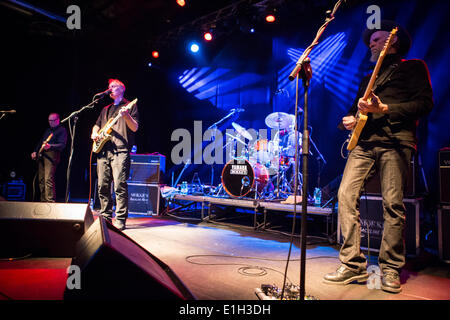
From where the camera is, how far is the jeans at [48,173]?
6242 millimetres

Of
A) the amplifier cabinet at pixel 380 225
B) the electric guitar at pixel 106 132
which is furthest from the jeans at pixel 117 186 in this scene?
the amplifier cabinet at pixel 380 225

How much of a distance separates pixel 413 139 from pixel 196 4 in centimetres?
708

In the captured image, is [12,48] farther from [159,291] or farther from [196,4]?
[159,291]

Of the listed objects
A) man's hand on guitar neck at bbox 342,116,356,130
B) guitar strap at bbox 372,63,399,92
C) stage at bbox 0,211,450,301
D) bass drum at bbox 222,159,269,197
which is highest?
guitar strap at bbox 372,63,399,92

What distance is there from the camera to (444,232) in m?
3.54

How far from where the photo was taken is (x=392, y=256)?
2.48 meters

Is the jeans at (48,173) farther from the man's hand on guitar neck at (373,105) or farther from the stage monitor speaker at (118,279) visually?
the man's hand on guitar neck at (373,105)

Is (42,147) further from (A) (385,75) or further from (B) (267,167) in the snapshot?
(A) (385,75)

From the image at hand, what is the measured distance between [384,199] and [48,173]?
6429 millimetres

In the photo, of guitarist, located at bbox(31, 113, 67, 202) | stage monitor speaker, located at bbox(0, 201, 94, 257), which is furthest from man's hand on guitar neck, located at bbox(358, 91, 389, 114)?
guitarist, located at bbox(31, 113, 67, 202)

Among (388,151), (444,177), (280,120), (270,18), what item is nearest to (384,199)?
(388,151)

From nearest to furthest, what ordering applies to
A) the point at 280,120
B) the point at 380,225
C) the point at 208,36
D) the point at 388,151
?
the point at 388,151
the point at 380,225
the point at 280,120
the point at 208,36

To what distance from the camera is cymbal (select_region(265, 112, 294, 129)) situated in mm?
6113

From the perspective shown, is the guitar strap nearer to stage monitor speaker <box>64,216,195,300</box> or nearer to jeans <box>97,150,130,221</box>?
stage monitor speaker <box>64,216,195,300</box>
